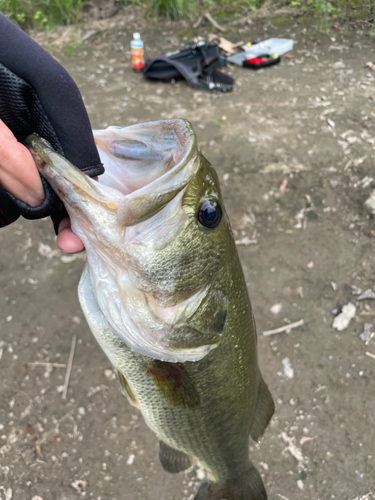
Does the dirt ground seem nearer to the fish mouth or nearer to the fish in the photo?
the fish

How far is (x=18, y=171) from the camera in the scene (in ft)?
3.53

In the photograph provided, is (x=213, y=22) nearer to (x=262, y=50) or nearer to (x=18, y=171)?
(x=262, y=50)

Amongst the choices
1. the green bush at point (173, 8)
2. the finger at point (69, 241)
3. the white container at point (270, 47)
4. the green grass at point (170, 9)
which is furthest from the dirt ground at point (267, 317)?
the green bush at point (173, 8)

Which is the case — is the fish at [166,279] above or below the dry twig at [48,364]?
above

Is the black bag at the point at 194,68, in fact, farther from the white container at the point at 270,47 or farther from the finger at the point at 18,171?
the finger at the point at 18,171

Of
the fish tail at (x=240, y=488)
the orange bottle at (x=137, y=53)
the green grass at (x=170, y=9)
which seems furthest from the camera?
the green grass at (x=170, y=9)

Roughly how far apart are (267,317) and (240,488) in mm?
1399

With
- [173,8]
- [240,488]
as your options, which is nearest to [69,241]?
[240,488]

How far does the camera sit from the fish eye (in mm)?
1157

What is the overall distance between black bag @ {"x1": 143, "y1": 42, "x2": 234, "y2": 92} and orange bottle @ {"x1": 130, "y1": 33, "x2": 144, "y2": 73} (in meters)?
0.21

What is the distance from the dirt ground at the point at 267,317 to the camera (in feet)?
7.73

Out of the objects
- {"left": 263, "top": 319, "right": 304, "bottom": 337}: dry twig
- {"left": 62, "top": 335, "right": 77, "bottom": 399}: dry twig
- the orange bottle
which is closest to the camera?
{"left": 62, "top": 335, "right": 77, "bottom": 399}: dry twig

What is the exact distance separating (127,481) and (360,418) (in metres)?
1.64

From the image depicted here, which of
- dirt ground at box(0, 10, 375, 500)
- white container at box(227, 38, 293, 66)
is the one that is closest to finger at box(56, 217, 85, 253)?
dirt ground at box(0, 10, 375, 500)
